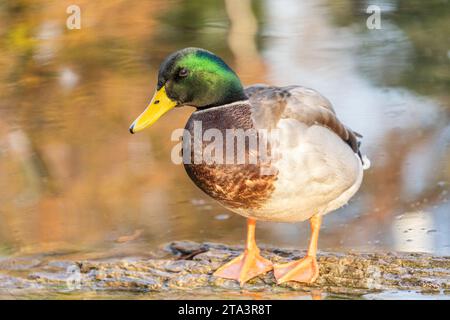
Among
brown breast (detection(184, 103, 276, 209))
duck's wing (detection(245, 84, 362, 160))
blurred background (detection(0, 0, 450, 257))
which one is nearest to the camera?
brown breast (detection(184, 103, 276, 209))

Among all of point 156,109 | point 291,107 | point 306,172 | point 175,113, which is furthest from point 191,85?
point 175,113

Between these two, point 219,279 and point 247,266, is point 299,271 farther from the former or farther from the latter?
point 219,279

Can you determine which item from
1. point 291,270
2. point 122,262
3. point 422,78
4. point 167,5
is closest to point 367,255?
point 291,270

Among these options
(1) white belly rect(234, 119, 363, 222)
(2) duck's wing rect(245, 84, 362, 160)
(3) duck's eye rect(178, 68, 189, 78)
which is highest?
(3) duck's eye rect(178, 68, 189, 78)

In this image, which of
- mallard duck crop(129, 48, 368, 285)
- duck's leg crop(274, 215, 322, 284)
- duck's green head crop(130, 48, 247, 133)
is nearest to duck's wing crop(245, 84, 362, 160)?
mallard duck crop(129, 48, 368, 285)

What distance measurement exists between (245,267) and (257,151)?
2.01 ft

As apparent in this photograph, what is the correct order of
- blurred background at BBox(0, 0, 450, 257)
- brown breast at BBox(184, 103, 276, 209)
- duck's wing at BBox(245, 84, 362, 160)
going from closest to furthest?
brown breast at BBox(184, 103, 276, 209)
duck's wing at BBox(245, 84, 362, 160)
blurred background at BBox(0, 0, 450, 257)

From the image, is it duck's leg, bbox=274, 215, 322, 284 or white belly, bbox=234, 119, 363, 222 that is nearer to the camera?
white belly, bbox=234, 119, 363, 222

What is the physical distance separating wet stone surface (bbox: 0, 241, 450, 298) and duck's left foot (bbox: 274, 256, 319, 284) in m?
0.03

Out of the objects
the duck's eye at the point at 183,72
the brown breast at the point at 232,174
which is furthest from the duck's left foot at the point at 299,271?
the duck's eye at the point at 183,72

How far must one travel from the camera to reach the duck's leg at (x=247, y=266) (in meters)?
3.94

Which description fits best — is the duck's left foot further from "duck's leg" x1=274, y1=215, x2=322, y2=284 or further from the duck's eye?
the duck's eye

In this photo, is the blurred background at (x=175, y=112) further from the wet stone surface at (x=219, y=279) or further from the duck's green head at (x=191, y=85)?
the duck's green head at (x=191, y=85)

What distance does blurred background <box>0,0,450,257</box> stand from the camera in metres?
5.27
